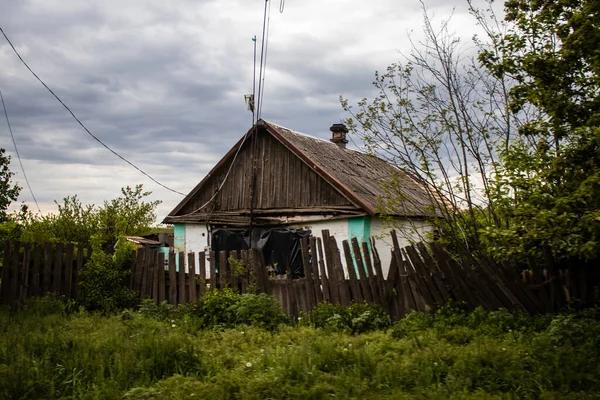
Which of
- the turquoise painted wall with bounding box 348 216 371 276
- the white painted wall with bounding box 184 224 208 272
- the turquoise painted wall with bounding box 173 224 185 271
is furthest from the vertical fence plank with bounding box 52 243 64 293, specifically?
the turquoise painted wall with bounding box 173 224 185 271

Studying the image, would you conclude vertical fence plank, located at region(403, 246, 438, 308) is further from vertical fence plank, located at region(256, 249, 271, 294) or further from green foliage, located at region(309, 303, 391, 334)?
vertical fence plank, located at region(256, 249, 271, 294)

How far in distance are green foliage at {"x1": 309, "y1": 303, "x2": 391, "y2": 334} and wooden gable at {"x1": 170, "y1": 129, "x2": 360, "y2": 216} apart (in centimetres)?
629

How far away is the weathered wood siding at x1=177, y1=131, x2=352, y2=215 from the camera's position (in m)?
14.8

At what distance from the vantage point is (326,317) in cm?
761

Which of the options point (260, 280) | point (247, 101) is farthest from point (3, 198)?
point (260, 280)

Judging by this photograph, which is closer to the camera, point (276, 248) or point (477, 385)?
point (477, 385)

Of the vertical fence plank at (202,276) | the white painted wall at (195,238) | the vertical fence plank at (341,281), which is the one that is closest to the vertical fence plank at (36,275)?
the vertical fence plank at (202,276)

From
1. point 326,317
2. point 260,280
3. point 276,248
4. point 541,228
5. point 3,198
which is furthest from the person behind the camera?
point 3,198

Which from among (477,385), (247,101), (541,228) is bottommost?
(477,385)

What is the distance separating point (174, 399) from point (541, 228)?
151 inches

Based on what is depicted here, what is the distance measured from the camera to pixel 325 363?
202 inches

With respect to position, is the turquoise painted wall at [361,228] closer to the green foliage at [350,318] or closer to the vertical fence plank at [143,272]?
the green foliage at [350,318]

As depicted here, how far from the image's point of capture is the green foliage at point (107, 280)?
9211mm

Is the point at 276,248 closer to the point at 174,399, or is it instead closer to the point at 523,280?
the point at 523,280
